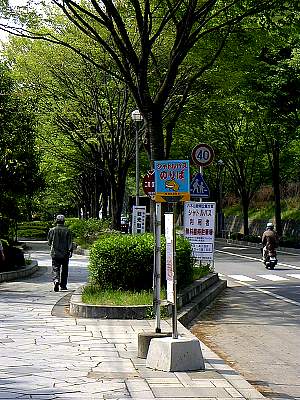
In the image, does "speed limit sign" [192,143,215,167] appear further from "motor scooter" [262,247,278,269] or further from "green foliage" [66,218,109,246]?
"green foliage" [66,218,109,246]

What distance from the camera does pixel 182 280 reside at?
14453 millimetres

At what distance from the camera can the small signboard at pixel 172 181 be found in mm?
8422

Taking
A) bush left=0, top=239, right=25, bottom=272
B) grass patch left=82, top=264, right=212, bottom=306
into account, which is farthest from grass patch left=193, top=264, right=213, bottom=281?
bush left=0, top=239, right=25, bottom=272

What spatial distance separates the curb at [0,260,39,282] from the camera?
1923 centimetres

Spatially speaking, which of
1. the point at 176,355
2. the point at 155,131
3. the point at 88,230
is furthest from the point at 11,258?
the point at 88,230

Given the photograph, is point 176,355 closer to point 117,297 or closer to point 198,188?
point 117,297

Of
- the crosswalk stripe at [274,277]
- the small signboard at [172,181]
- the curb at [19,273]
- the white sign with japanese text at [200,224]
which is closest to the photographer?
the small signboard at [172,181]

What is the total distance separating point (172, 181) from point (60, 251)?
8.45 meters

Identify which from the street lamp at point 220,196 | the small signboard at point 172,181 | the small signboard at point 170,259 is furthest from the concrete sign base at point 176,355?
the street lamp at point 220,196

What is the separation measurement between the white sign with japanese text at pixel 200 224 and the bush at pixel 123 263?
493cm

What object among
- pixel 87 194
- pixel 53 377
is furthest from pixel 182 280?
pixel 87 194

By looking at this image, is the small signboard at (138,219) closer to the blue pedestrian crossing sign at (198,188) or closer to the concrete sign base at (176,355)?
the blue pedestrian crossing sign at (198,188)

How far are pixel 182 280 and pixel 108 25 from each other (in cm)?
534

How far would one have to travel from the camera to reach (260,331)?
11703 millimetres
